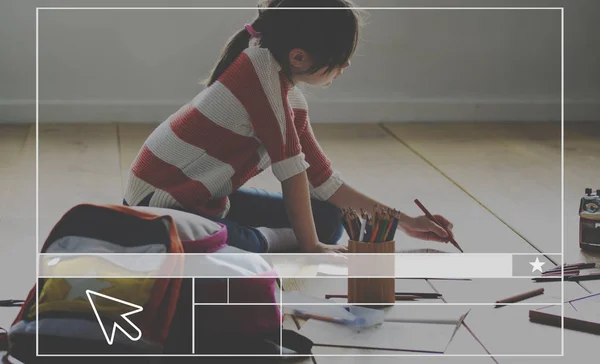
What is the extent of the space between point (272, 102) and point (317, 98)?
5.89 feet

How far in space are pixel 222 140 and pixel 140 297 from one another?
0.51 metres

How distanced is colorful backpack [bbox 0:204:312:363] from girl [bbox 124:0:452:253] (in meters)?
0.28

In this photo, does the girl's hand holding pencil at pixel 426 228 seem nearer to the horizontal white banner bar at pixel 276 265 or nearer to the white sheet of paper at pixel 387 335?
the horizontal white banner bar at pixel 276 265

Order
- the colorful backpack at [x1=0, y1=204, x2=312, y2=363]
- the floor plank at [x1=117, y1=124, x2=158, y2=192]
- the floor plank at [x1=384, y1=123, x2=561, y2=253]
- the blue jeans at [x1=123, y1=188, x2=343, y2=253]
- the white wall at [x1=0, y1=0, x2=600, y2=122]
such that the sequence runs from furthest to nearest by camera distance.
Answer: the white wall at [x1=0, y1=0, x2=600, y2=122], the floor plank at [x1=117, y1=124, x2=158, y2=192], the floor plank at [x1=384, y1=123, x2=561, y2=253], the blue jeans at [x1=123, y1=188, x2=343, y2=253], the colorful backpack at [x1=0, y1=204, x2=312, y2=363]

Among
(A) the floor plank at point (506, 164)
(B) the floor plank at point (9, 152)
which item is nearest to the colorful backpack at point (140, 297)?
(A) the floor plank at point (506, 164)

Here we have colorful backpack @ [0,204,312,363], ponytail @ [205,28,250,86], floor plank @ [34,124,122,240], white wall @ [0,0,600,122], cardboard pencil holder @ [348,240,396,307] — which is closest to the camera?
colorful backpack @ [0,204,312,363]

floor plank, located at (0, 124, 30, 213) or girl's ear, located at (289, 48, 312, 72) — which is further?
floor plank, located at (0, 124, 30, 213)

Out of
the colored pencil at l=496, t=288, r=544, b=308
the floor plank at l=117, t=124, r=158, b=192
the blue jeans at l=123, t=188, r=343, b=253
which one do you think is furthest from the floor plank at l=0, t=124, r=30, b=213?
the colored pencil at l=496, t=288, r=544, b=308

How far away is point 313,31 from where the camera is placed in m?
1.69

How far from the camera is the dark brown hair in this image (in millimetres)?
1687

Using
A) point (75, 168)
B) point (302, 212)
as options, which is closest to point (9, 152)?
point (75, 168)

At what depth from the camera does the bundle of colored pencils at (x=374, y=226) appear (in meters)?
1.55

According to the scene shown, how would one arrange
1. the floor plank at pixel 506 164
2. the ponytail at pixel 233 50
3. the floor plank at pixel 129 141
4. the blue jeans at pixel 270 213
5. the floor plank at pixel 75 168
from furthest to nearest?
the floor plank at pixel 129 141, the floor plank at pixel 75 168, the floor plank at pixel 506 164, the blue jeans at pixel 270 213, the ponytail at pixel 233 50

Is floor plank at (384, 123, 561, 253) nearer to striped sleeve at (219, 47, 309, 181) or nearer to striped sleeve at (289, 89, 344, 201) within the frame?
striped sleeve at (289, 89, 344, 201)
